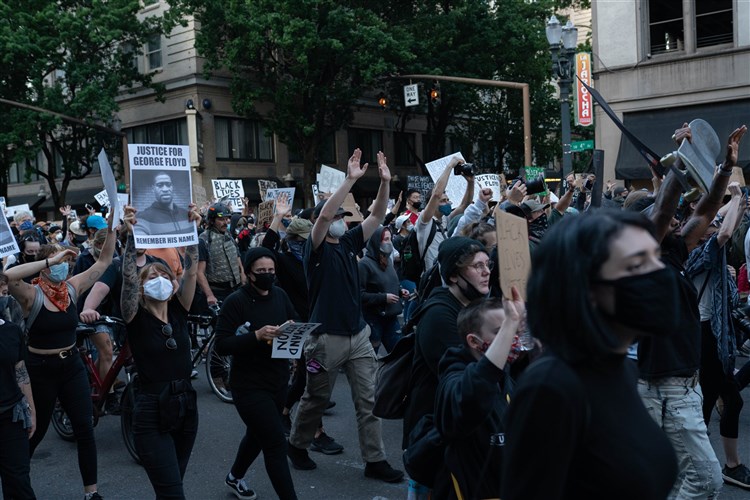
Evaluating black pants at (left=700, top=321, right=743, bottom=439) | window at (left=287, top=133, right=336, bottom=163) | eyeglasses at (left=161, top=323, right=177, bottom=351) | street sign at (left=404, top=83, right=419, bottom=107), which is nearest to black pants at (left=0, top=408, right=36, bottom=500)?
eyeglasses at (left=161, top=323, right=177, bottom=351)

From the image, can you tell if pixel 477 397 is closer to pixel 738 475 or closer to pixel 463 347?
pixel 463 347

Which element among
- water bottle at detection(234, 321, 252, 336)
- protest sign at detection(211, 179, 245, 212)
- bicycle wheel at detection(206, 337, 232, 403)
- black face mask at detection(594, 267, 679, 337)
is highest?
protest sign at detection(211, 179, 245, 212)

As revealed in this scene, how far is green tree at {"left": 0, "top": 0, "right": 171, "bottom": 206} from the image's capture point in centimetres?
2839

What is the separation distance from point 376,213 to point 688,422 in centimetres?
279

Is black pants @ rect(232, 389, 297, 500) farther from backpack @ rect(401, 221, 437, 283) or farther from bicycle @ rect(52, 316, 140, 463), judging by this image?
backpack @ rect(401, 221, 437, 283)

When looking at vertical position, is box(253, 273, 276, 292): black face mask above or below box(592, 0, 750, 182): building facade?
below

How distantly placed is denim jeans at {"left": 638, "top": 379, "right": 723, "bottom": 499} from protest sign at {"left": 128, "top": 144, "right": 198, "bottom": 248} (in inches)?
123

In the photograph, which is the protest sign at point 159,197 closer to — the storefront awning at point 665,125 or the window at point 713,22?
the storefront awning at point 665,125

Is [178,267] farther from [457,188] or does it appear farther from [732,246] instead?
[732,246]

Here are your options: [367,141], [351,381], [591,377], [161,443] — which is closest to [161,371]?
[161,443]

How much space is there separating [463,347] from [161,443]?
222cm

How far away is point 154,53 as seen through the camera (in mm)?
32906

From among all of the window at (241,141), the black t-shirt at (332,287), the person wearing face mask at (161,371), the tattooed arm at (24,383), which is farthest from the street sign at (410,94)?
the tattooed arm at (24,383)

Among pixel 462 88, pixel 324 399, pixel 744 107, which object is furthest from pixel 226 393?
pixel 462 88
